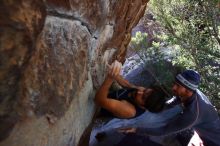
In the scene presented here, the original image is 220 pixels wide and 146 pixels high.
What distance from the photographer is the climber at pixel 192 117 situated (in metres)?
5.07

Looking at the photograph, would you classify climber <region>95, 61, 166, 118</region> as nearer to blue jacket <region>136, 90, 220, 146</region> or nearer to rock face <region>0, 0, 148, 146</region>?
rock face <region>0, 0, 148, 146</region>

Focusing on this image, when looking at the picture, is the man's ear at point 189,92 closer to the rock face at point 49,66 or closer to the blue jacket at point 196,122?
the blue jacket at point 196,122

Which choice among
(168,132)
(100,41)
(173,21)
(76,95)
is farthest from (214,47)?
(76,95)

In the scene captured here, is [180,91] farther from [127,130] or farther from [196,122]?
[127,130]

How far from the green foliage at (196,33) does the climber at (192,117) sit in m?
3.04

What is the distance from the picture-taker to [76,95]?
390 cm

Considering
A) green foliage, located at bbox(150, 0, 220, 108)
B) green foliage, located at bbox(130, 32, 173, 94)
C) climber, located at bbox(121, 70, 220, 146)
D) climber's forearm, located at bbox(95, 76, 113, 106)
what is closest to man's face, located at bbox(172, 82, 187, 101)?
climber, located at bbox(121, 70, 220, 146)

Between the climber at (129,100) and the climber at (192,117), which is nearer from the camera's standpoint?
the climber at (129,100)

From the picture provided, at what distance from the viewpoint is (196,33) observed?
860 cm

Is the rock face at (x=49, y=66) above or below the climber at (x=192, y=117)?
above

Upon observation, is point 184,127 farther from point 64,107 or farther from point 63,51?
point 63,51

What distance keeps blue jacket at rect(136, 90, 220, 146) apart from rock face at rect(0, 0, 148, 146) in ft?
3.91

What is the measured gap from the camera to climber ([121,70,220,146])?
199 inches

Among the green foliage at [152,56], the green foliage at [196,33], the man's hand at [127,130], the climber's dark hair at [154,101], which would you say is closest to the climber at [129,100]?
the climber's dark hair at [154,101]
